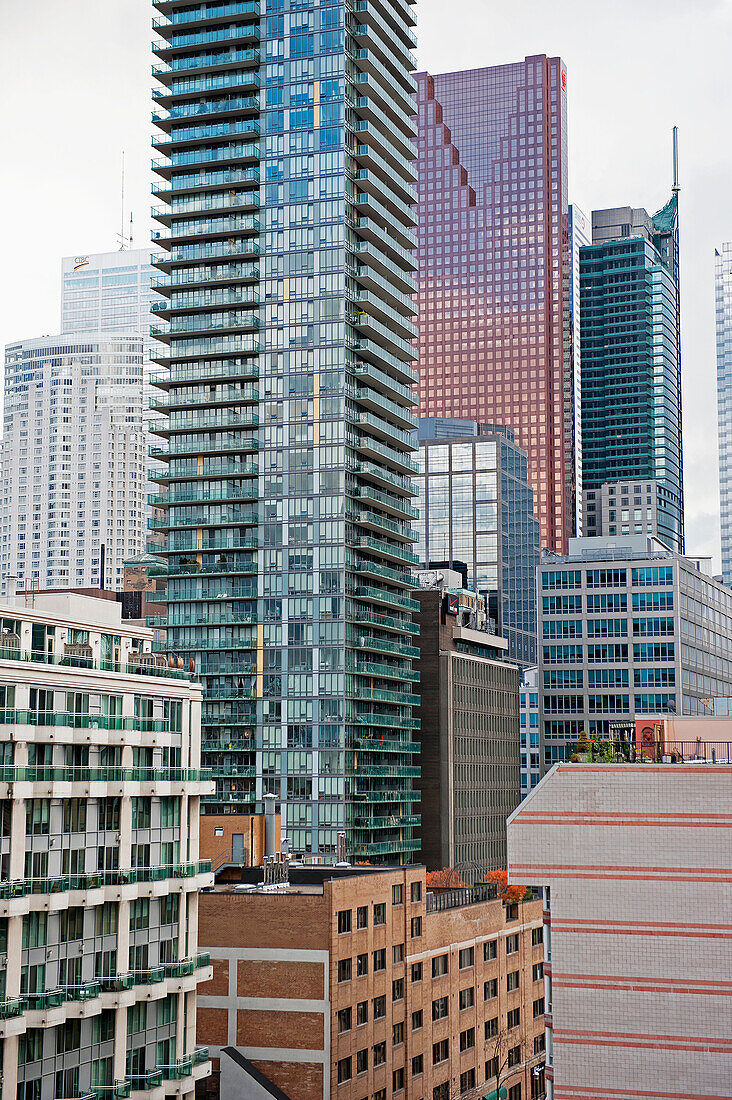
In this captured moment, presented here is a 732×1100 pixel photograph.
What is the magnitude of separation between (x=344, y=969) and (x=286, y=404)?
271 feet

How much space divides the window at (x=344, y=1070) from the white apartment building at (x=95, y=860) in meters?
10.0

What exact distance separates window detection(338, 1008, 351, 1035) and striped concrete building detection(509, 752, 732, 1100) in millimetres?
35517

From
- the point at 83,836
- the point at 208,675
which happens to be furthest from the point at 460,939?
the point at 208,675

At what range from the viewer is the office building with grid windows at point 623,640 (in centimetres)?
19000

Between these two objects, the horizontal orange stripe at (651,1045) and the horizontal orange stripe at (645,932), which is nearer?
the horizontal orange stripe at (651,1045)

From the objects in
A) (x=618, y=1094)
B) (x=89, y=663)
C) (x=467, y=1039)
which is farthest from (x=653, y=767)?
(x=467, y=1039)

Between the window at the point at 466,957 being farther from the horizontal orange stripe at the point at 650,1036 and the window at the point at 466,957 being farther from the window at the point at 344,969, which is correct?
the horizontal orange stripe at the point at 650,1036

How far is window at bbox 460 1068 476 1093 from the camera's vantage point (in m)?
103

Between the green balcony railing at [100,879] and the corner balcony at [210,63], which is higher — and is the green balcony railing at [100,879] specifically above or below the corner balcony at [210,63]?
below

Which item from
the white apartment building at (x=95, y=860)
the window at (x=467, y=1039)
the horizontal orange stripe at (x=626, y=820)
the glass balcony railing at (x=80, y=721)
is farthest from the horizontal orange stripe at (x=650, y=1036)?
the window at (x=467, y=1039)

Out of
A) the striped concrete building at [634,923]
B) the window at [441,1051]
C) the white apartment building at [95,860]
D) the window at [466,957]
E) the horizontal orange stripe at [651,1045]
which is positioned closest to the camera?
the horizontal orange stripe at [651,1045]

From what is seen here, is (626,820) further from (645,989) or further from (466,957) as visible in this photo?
(466,957)

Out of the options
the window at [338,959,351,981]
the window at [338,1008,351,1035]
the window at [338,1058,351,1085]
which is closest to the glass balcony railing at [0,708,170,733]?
the window at [338,959,351,981]

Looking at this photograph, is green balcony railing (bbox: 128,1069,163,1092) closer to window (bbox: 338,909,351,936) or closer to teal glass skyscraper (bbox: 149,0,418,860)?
window (bbox: 338,909,351,936)
